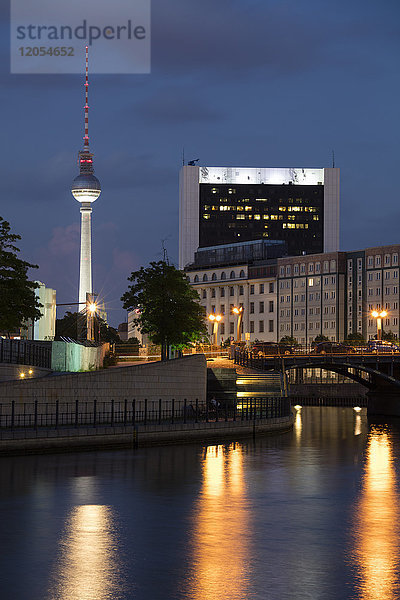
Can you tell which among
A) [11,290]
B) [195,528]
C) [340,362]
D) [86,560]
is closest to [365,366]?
[340,362]

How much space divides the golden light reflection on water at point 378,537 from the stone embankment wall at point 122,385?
17.5 metres

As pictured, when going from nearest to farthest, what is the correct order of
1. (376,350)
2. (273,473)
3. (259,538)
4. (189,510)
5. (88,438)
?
1. (259,538)
2. (189,510)
3. (273,473)
4. (88,438)
5. (376,350)

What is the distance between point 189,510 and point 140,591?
1007cm

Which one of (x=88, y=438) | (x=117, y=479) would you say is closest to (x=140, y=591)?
(x=117, y=479)

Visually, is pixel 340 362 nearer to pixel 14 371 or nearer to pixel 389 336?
pixel 14 371

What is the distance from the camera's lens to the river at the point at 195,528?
60.2 feet

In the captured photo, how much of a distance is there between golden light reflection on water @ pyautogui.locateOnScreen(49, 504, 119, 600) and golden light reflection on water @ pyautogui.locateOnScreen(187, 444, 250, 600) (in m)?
1.68

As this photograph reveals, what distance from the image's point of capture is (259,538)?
2341 cm

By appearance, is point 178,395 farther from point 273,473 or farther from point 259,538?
point 259,538

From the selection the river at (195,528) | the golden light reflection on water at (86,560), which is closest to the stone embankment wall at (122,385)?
the river at (195,528)

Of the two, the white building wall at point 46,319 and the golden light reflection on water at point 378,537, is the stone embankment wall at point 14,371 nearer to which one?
the golden light reflection on water at point 378,537

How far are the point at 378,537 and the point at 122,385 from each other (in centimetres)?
3412

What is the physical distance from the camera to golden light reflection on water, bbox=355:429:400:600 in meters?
18.2

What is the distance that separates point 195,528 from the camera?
24.8m
